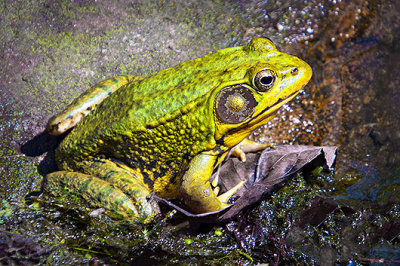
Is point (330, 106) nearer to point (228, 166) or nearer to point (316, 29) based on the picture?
point (316, 29)

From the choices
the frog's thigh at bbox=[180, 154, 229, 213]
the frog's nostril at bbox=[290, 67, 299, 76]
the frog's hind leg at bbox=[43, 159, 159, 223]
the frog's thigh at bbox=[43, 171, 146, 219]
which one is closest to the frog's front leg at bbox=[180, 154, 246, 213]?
the frog's thigh at bbox=[180, 154, 229, 213]

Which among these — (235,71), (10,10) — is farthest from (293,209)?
(10,10)

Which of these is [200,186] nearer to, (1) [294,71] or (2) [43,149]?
(1) [294,71]

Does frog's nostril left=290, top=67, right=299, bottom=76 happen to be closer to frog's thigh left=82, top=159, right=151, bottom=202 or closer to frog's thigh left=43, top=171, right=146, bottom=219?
frog's thigh left=82, top=159, right=151, bottom=202

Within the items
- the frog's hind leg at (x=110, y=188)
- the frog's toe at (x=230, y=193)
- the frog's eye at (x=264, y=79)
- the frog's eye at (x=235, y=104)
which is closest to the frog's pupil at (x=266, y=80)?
the frog's eye at (x=264, y=79)

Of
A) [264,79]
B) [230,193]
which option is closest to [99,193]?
[230,193]
